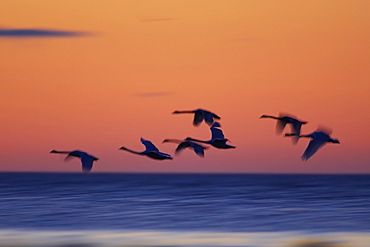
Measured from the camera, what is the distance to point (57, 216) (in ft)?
165

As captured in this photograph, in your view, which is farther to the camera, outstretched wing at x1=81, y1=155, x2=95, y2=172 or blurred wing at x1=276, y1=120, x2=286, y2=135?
blurred wing at x1=276, y1=120, x2=286, y2=135

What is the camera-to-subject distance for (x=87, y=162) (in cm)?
3609

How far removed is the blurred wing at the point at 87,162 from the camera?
3562 cm

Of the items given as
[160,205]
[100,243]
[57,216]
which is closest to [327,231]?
[100,243]

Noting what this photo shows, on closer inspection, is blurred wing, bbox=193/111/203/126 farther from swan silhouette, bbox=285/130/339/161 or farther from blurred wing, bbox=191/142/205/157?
swan silhouette, bbox=285/130/339/161

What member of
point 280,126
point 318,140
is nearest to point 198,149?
point 280,126

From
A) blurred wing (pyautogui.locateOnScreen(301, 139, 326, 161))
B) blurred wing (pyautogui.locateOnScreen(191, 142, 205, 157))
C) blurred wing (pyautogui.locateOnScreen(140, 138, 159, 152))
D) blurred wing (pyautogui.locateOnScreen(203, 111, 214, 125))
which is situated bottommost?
blurred wing (pyautogui.locateOnScreen(301, 139, 326, 161))

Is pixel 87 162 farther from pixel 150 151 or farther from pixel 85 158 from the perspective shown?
pixel 150 151

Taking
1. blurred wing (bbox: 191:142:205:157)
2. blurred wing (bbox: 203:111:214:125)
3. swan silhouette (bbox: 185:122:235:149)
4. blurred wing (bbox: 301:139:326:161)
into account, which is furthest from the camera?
swan silhouette (bbox: 185:122:235:149)

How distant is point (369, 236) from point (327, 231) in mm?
3192

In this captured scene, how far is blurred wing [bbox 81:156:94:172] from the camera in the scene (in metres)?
35.6

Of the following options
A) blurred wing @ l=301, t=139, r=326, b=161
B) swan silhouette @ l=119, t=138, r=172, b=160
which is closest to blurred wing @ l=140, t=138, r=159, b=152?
swan silhouette @ l=119, t=138, r=172, b=160

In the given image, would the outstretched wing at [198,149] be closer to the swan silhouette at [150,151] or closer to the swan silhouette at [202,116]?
the swan silhouette at [202,116]

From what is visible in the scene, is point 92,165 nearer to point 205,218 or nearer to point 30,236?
point 30,236
